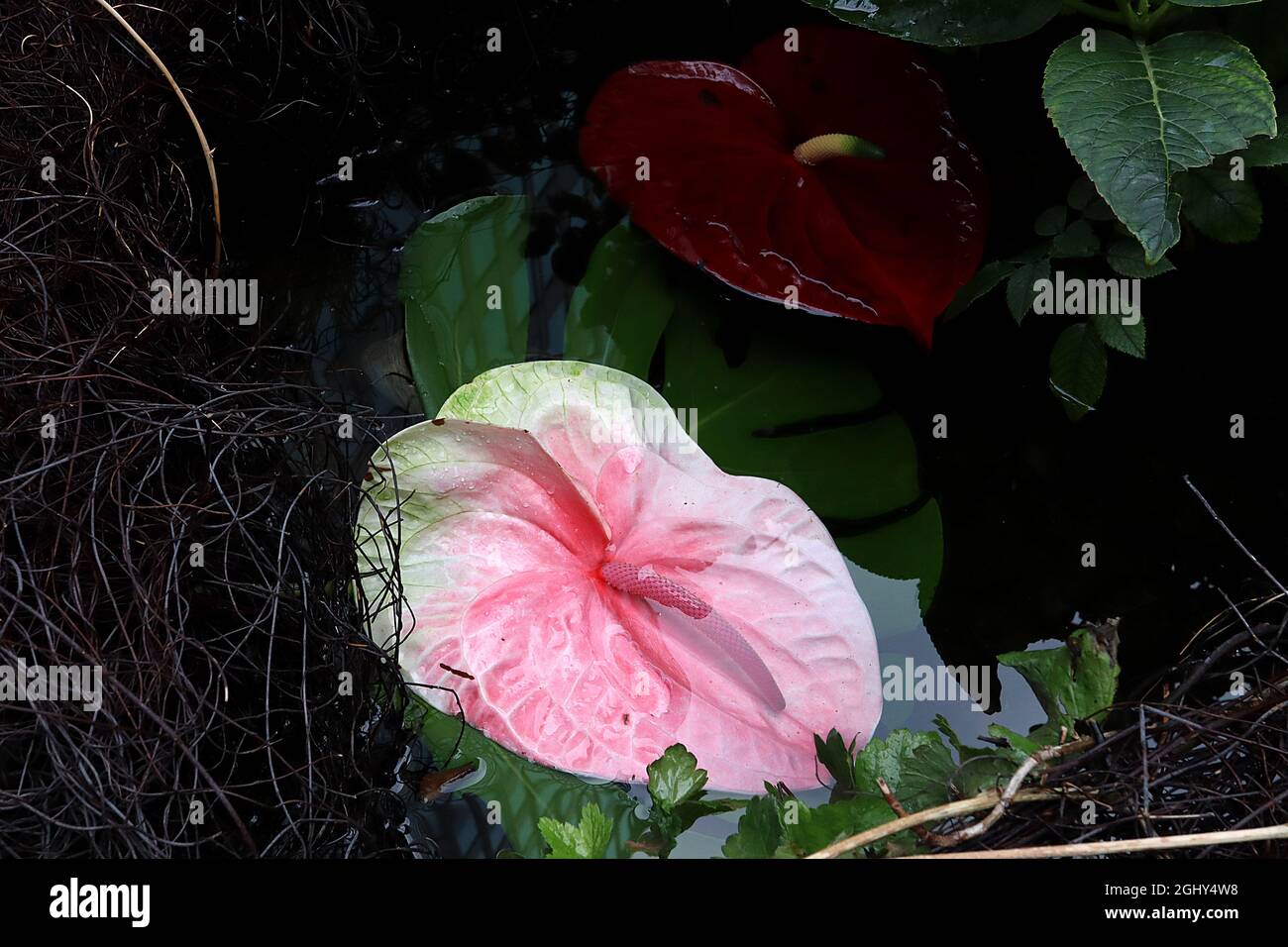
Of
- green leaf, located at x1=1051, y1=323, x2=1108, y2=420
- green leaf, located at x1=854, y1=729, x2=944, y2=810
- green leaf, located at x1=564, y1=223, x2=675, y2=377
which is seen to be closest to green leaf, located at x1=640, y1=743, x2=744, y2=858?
green leaf, located at x1=854, y1=729, x2=944, y2=810

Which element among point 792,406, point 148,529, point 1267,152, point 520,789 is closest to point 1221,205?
point 1267,152

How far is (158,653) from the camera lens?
0.69m

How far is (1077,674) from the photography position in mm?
709

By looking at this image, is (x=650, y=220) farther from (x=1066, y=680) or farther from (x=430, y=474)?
(x=1066, y=680)

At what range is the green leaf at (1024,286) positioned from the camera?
0.95 meters

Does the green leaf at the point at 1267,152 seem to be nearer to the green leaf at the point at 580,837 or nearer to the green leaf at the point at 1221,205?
the green leaf at the point at 1221,205

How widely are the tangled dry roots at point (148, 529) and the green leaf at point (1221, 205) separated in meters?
0.72

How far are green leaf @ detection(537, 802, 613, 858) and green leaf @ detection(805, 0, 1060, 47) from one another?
657 mm

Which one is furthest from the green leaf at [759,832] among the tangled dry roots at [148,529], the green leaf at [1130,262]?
the green leaf at [1130,262]

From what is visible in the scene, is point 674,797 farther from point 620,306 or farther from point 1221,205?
point 1221,205

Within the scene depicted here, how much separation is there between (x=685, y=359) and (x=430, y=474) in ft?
0.86

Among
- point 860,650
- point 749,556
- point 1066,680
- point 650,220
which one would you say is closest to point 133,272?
point 650,220

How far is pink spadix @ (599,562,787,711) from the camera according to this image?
0.82 m
